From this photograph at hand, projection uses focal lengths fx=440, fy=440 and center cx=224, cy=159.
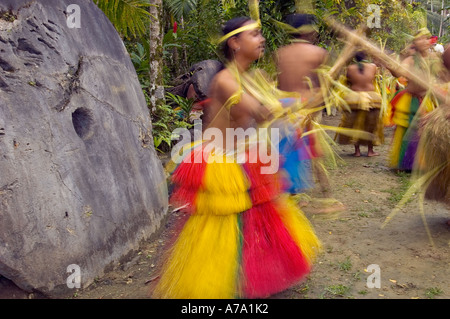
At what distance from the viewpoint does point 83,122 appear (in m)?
3.37

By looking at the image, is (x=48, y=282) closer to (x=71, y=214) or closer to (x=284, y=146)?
(x=71, y=214)

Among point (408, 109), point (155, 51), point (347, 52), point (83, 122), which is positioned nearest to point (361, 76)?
point (408, 109)

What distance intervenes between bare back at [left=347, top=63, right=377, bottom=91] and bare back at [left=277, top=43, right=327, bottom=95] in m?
3.08

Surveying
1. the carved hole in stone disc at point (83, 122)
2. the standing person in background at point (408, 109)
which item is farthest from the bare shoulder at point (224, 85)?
the standing person in background at point (408, 109)

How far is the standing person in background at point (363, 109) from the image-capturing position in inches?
272

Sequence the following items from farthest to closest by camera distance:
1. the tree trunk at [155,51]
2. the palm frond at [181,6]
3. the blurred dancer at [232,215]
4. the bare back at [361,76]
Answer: the palm frond at [181,6] < the bare back at [361,76] < the tree trunk at [155,51] < the blurred dancer at [232,215]

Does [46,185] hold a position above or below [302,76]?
below

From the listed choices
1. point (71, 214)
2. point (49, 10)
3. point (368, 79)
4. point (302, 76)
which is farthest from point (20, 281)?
point (368, 79)

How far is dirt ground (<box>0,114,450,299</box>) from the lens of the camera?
299 centimetres

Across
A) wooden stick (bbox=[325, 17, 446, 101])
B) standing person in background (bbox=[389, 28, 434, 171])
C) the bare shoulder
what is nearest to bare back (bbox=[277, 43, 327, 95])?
wooden stick (bbox=[325, 17, 446, 101])

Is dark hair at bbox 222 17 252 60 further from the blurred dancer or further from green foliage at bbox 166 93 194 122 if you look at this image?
green foliage at bbox 166 93 194 122

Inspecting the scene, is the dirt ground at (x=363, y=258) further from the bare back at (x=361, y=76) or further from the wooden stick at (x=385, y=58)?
the bare back at (x=361, y=76)

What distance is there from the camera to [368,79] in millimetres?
6918
